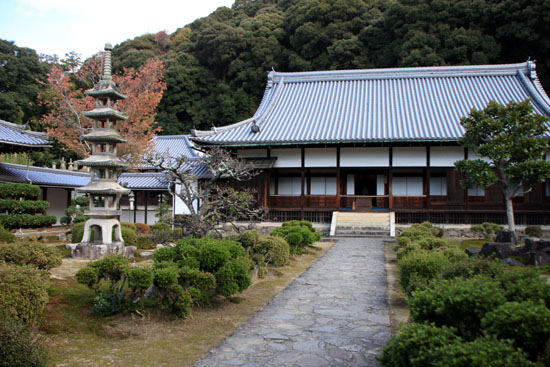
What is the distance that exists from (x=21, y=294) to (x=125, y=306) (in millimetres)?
1602

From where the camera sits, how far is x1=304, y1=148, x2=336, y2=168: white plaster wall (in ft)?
74.8

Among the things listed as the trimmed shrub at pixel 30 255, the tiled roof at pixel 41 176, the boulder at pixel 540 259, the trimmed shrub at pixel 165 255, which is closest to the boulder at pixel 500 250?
the boulder at pixel 540 259

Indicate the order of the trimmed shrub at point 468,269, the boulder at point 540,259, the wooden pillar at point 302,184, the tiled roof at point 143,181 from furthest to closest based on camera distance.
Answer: the tiled roof at point 143,181 < the wooden pillar at point 302,184 < the boulder at point 540,259 < the trimmed shrub at point 468,269

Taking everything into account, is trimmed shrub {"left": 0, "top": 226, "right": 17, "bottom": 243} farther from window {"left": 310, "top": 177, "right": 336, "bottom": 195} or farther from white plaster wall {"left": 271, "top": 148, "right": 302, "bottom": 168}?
window {"left": 310, "top": 177, "right": 336, "bottom": 195}

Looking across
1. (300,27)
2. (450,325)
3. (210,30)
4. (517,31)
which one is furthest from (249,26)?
(450,325)

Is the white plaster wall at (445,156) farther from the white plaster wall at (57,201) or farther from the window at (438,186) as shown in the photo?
the white plaster wall at (57,201)

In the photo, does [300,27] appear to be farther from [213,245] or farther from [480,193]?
[213,245]

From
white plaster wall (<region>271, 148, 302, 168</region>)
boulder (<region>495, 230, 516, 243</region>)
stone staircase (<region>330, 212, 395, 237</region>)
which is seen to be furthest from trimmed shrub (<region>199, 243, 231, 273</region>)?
white plaster wall (<region>271, 148, 302, 168</region>)

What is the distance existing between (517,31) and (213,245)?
40.0m

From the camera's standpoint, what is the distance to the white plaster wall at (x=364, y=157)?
22375mm

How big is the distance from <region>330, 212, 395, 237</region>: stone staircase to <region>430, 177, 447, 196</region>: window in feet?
11.4

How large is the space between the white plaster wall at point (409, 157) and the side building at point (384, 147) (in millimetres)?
52

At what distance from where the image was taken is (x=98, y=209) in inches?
527

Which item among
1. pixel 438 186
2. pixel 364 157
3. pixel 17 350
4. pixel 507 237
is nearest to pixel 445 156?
pixel 438 186
